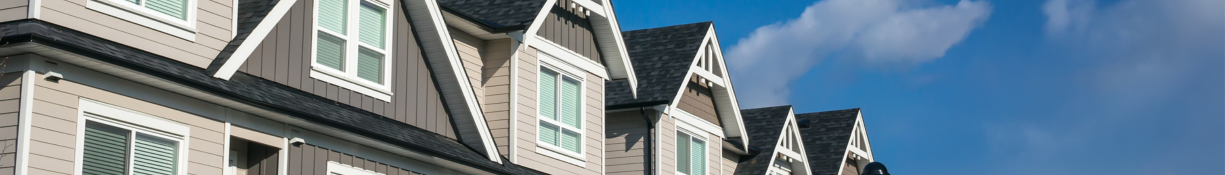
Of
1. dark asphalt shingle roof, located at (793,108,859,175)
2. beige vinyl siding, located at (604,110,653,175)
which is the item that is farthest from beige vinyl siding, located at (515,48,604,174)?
dark asphalt shingle roof, located at (793,108,859,175)

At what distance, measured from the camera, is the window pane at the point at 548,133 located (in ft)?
69.1

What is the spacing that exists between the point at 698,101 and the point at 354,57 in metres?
10.9

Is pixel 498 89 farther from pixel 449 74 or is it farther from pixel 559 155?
pixel 449 74

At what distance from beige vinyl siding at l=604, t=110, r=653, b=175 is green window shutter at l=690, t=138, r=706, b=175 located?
185 centimetres

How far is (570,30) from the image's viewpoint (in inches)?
873

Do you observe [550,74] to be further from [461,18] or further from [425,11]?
[425,11]

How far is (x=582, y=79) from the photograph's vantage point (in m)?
22.1

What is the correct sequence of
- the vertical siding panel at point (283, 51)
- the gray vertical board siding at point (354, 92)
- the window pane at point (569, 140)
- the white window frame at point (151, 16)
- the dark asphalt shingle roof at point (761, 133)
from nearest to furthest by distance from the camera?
the white window frame at point (151, 16)
the gray vertical board siding at point (354, 92)
the vertical siding panel at point (283, 51)
the window pane at point (569, 140)
the dark asphalt shingle roof at point (761, 133)

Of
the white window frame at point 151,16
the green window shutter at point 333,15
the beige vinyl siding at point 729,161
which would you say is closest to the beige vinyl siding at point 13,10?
the white window frame at point 151,16

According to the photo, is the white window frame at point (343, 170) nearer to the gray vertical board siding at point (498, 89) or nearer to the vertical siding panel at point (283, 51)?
the vertical siding panel at point (283, 51)

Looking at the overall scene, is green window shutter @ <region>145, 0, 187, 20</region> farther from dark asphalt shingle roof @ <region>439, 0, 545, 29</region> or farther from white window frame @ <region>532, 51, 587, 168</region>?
white window frame @ <region>532, 51, 587, 168</region>

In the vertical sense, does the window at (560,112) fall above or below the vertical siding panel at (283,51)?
above

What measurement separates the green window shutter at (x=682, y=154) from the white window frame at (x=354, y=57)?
927 centimetres

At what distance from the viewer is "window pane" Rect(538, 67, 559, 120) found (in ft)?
A: 69.4
